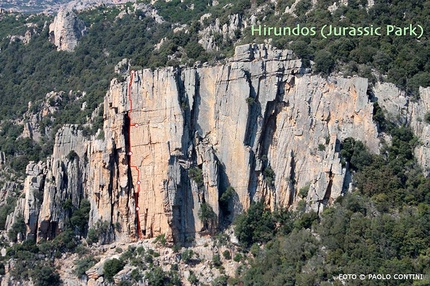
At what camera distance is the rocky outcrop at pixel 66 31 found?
395 ft

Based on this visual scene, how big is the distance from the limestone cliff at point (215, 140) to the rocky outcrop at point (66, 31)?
128 feet

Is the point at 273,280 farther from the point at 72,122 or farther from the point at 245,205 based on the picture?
the point at 72,122

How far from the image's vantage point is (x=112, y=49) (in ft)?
381

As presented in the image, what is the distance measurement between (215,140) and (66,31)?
45.1 metres

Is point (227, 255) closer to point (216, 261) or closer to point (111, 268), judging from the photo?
point (216, 261)

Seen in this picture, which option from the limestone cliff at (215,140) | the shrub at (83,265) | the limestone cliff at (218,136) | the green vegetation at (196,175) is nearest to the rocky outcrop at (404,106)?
the limestone cliff at (215,140)

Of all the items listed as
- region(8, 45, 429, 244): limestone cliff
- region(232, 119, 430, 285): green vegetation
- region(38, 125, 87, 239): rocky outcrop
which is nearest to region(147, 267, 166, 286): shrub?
region(8, 45, 429, 244): limestone cliff

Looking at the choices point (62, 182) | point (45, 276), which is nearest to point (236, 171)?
point (62, 182)

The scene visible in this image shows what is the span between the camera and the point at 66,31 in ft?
397

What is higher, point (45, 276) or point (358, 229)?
point (358, 229)

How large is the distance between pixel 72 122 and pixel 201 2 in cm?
3186

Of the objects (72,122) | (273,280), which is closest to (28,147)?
(72,122)

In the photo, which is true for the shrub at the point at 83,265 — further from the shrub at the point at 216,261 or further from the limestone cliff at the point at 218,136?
the shrub at the point at 216,261

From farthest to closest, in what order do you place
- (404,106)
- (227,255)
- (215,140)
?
(215,140) → (404,106) → (227,255)
